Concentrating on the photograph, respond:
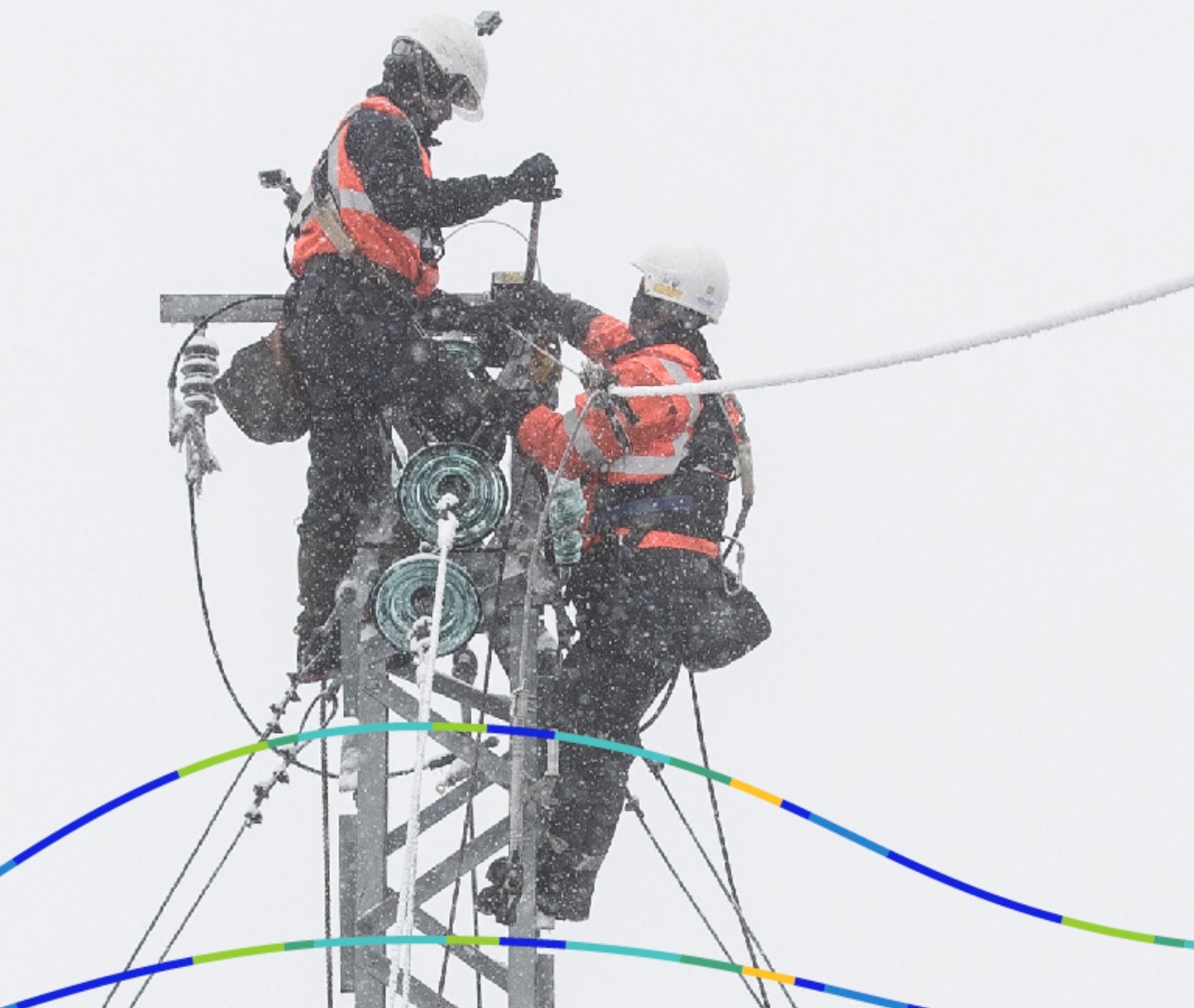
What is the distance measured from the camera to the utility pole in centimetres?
845

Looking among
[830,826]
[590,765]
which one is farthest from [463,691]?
[830,826]

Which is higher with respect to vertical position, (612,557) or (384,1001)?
(612,557)

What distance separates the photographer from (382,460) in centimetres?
890

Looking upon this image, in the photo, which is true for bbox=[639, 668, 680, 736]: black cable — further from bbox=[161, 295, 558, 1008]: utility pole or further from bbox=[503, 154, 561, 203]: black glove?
bbox=[503, 154, 561, 203]: black glove

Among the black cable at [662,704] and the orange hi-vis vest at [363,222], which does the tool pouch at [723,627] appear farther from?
the orange hi-vis vest at [363,222]

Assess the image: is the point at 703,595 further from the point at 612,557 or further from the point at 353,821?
the point at 353,821

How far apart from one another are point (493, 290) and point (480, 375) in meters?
0.38

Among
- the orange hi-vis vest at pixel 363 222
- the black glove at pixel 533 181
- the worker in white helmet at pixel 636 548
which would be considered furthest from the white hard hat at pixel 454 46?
the worker in white helmet at pixel 636 548

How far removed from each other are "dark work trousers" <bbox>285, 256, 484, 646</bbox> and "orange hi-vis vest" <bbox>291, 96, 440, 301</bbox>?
0.31ft

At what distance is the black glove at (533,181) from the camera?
27.9 ft

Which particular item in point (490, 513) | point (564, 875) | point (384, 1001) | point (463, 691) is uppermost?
point (490, 513)

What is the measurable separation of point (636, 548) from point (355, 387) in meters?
1.38

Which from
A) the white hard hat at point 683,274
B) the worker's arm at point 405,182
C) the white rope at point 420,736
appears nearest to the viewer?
the white rope at point 420,736

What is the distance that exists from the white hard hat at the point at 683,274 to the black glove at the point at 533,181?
54 cm
